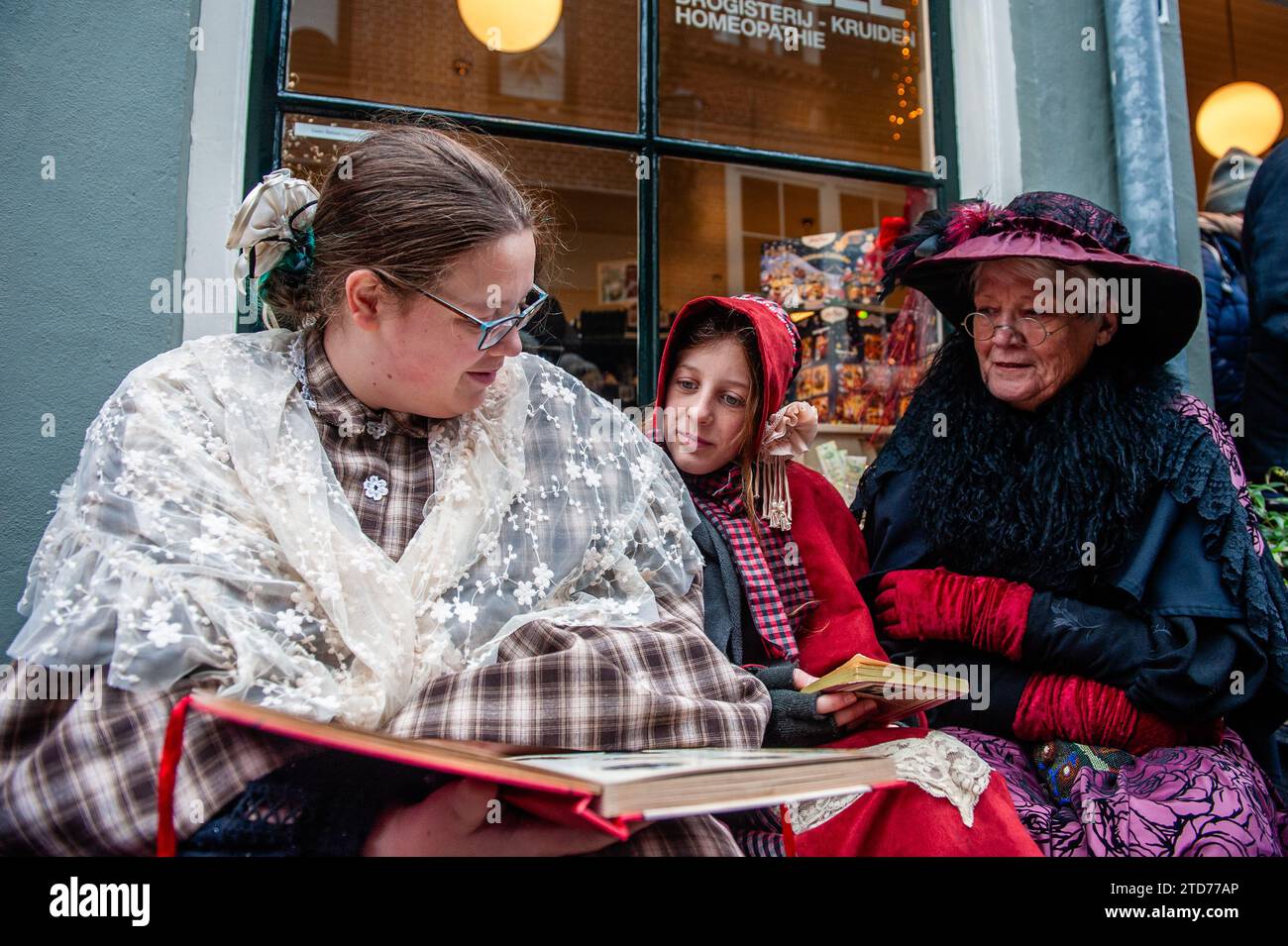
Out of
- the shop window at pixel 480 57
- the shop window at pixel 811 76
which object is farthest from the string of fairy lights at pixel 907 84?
the shop window at pixel 480 57

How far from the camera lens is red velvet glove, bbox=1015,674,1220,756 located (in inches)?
91.4

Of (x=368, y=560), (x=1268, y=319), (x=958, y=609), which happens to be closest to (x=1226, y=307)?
(x=1268, y=319)

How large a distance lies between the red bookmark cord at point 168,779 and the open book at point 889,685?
41.8 inches

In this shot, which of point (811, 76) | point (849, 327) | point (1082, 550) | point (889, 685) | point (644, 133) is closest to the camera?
point (889, 685)

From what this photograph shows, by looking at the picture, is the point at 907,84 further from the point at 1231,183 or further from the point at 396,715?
the point at 396,715

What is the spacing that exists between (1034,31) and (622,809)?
11.3ft

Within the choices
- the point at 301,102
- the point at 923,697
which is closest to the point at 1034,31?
the point at 301,102

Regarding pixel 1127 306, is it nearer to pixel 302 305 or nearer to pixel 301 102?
pixel 302 305

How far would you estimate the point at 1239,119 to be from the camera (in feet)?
18.2

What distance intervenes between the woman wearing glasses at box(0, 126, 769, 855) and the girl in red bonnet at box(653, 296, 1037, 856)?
0.73ft

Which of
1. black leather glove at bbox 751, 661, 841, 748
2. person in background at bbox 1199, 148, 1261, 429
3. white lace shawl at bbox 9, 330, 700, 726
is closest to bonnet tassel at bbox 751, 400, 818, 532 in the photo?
white lace shawl at bbox 9, 330, 700, 726

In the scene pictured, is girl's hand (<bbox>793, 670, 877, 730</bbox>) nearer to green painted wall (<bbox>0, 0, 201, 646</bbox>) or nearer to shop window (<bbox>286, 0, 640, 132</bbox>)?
green painted wall (<bbox>0, 0, 201, 646</bbox>)

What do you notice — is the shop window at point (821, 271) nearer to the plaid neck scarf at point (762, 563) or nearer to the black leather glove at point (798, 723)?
the plaid neck scarf at point (762, 563)

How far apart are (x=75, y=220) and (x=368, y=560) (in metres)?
1.48
